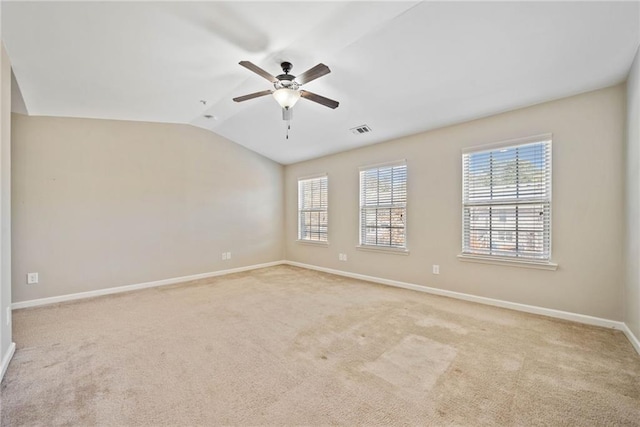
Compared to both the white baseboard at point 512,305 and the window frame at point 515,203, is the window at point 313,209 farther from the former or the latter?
the window frame at point 515,203

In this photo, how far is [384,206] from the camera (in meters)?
4.59

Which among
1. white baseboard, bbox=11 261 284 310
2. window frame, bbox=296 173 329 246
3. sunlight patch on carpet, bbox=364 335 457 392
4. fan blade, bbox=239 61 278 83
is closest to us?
sunlight patch on carpet, bbox=364 335 457 392

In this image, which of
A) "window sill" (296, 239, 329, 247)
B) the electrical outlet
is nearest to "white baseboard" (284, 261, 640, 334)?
"window sill" (296, 239, 329, 247)

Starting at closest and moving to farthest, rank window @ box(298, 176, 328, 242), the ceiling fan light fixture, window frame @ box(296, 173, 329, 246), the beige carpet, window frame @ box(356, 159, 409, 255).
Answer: the beige carpet → the ceiling fan light fixture → window frame @ box(356, 159, 409, 255) → window frame @ box(296, 173, 329, 246) → window @ box(298, 176, 328, 242)

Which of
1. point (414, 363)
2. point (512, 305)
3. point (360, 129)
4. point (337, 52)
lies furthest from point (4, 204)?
point (512, 305)

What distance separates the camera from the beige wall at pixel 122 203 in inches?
142

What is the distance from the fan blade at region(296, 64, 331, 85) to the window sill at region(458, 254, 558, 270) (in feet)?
9.61

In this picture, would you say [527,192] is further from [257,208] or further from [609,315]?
[257,208]

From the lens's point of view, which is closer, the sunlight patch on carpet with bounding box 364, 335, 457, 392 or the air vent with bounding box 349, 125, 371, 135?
the sunlight patch on carpet with bounding box 364, 335, 457, 392

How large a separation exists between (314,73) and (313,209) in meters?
3.64

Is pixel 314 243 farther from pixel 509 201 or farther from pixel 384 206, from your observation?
pixel 509 201

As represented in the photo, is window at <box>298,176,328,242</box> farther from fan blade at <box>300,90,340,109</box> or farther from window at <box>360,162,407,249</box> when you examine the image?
fan blade at <box>300,90,340,109</box>

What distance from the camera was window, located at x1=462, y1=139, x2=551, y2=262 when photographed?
312 centimetres

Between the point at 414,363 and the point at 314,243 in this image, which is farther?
the point at 314,243
